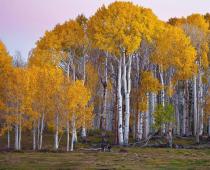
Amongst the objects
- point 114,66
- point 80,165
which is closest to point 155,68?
point 114,66

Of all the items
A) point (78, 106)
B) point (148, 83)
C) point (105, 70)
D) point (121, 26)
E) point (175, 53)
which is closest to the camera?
point (78, 106)

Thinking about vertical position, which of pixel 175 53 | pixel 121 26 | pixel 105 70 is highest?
pixel 121 26

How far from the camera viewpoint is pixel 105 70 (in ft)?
176

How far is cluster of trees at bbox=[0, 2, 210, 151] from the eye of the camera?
4441cm

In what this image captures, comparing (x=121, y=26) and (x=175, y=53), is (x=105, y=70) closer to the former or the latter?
(x=121, y=26)

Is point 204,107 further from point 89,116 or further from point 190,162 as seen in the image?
point 190,162

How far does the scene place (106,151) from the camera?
4053cm

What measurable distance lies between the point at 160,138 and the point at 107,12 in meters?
17.0

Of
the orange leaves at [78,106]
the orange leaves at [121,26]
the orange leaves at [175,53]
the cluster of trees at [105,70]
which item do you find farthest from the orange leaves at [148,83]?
the orange leaves at [78,106]

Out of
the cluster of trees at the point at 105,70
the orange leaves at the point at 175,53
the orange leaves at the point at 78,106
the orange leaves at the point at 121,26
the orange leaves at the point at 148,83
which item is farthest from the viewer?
the orange leaves at the point at 175,53

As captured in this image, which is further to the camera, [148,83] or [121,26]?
[148,83]

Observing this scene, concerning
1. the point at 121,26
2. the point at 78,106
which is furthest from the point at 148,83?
the point at 78,106

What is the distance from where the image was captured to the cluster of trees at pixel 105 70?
44.4 metres

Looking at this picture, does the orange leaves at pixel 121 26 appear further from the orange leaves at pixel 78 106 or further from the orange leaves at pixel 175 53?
the orange leaves at pixel 78 106
